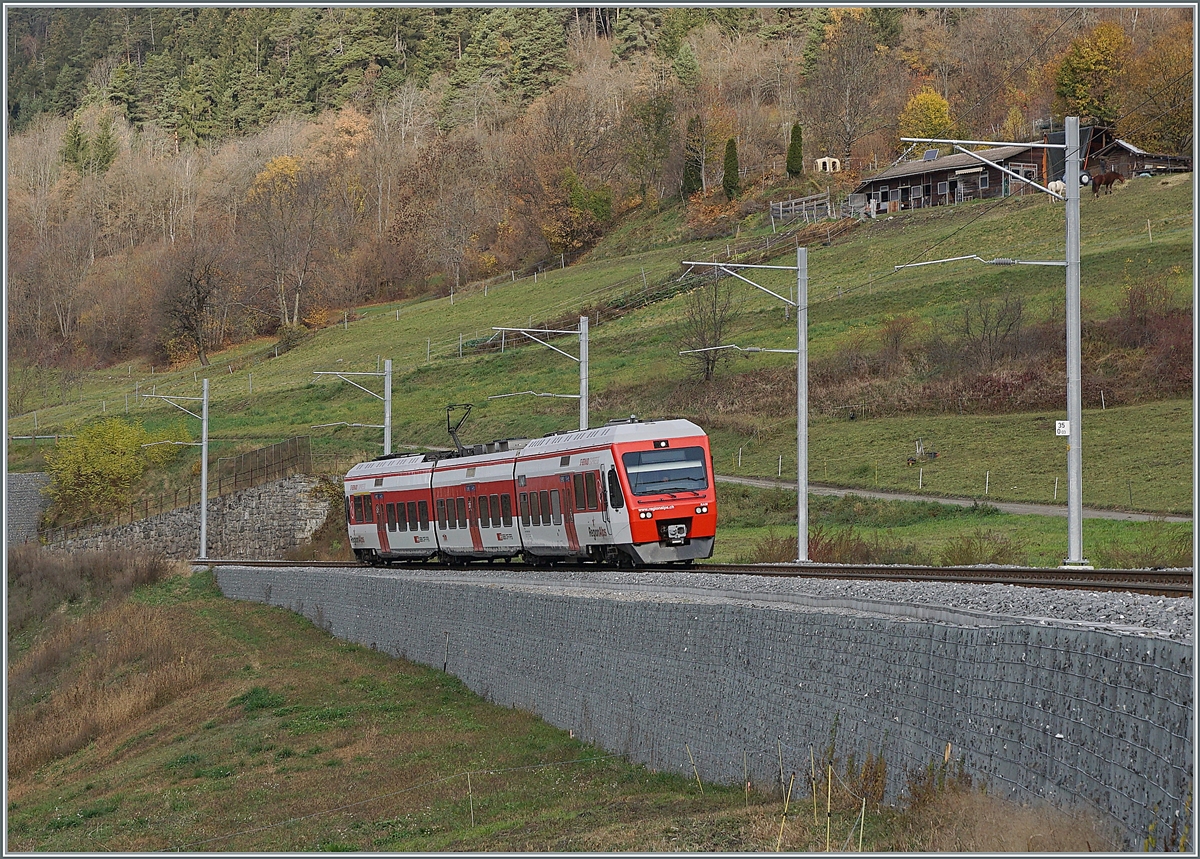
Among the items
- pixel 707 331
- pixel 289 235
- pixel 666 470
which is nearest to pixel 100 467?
pixel 707 331

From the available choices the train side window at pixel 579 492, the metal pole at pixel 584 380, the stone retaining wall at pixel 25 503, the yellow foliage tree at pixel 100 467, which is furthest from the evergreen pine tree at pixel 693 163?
the train side window at pixel 579 492

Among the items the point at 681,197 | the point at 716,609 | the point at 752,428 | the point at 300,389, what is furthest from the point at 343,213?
the point at 716,609

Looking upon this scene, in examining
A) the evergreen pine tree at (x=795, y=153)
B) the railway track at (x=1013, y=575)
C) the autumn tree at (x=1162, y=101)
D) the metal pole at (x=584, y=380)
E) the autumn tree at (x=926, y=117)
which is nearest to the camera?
the railway track at (x=1013, y=575)

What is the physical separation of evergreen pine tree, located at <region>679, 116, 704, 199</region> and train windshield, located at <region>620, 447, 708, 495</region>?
93109 mm

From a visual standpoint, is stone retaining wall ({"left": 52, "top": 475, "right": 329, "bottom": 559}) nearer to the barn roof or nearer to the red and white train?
the red and white train

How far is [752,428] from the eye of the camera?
59.6 metres

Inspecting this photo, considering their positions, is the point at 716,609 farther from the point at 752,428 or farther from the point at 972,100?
the point at 972,100

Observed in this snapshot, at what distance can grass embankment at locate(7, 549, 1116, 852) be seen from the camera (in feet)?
37.7

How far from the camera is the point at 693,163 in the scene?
399ft

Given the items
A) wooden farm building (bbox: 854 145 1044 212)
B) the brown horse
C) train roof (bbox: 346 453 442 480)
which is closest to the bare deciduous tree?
the brown horse

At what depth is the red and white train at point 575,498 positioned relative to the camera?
2895 centimetres

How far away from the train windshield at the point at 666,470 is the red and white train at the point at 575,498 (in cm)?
2

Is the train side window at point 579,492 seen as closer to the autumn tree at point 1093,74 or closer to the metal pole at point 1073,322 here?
the metal pole at point 1073,322

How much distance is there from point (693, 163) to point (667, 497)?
95.8 meters
